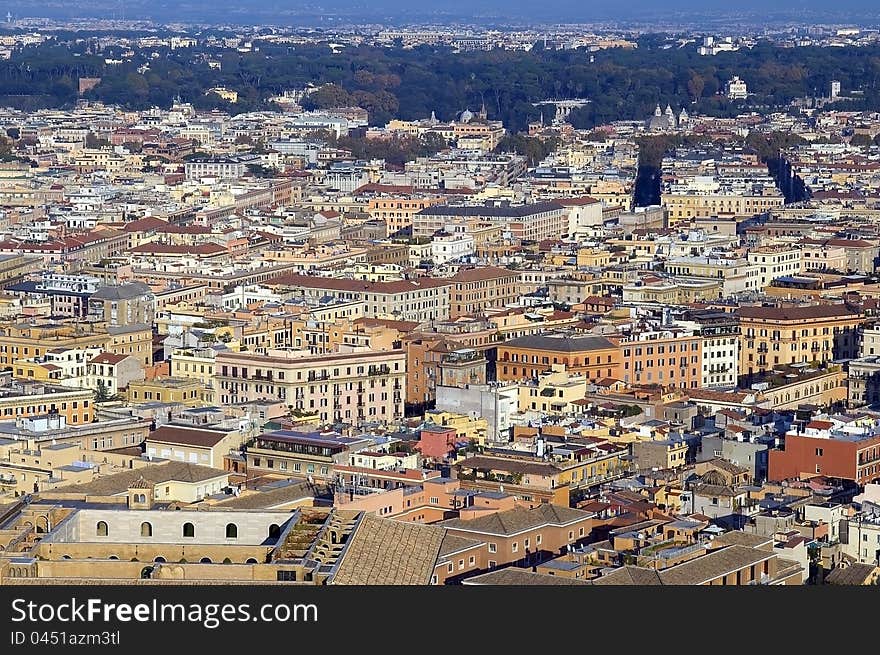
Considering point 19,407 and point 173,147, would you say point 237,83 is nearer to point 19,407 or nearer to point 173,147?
point 173,147

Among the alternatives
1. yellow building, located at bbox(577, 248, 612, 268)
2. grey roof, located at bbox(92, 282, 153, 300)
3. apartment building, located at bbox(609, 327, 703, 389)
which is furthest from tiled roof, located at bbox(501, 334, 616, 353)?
yellow building, located at bbox(577, 248, 612, 268)

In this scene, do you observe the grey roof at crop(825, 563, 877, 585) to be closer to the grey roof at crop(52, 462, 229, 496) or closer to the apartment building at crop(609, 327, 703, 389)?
the grey roof at crop(52, 462, 229, 496)

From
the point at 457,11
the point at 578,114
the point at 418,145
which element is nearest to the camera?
the point at 418,145

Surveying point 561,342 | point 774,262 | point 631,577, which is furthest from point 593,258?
point 631,577

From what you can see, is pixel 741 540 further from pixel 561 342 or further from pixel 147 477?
pixel 561 342

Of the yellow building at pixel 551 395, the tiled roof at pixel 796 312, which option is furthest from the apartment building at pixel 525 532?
the tiled roof at pixel 796 312

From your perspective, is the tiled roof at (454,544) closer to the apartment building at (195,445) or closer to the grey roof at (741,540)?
the grey roof at (741,540)

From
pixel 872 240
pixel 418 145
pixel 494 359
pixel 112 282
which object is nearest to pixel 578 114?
pixel 418 145
